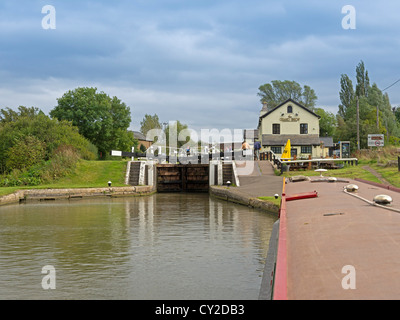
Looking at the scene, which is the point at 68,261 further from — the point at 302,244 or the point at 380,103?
the point at 380,103

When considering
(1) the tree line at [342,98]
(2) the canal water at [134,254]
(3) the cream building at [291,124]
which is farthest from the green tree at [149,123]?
(2) the canal water at [134,254]

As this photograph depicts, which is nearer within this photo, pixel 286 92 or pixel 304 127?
pixel 304 127

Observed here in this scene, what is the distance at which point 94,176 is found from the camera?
106ft

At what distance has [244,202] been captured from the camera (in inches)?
869

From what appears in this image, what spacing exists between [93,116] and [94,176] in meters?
27.3

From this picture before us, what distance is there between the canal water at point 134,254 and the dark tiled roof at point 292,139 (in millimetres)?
32228

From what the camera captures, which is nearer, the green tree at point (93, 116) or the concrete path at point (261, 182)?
the concrete path at point (261, 182)

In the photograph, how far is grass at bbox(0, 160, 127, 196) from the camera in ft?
99.3

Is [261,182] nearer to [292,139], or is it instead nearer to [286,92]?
[292,139]

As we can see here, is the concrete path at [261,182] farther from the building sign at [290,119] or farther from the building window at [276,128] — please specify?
the building sign at [290,119]

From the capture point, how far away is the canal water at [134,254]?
812 centimetres

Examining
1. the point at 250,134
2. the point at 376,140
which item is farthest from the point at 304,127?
the point at 250,134

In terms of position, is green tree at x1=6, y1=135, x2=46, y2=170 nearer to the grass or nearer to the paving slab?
the grass
